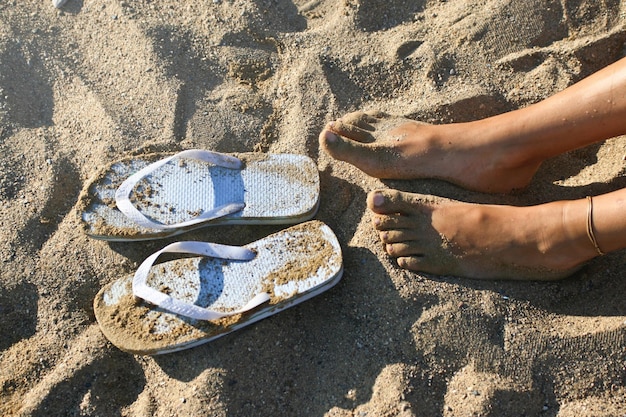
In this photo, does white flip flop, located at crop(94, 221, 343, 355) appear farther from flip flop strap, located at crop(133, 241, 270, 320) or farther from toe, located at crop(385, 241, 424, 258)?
toe, located at crop(385, 241, 424, 258)

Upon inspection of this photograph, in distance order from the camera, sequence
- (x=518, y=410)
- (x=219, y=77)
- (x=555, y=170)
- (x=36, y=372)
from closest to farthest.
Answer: (x=518, y=410)
(x=36, y=372)
(x=555, y=170)
(x=219, y=77)

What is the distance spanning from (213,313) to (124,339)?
22cm

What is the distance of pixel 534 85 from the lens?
5.54ft

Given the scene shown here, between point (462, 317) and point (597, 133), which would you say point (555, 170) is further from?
point (462, 317)

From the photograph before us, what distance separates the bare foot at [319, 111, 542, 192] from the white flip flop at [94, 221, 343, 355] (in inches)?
9.5

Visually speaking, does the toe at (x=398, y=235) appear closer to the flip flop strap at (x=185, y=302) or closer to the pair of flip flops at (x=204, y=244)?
the pair of flip flops at (x=204, y=244)

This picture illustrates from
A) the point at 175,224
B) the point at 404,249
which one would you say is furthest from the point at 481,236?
the point at 175,224

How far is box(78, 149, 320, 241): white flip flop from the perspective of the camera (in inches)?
60.3

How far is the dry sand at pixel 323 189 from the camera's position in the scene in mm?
1318

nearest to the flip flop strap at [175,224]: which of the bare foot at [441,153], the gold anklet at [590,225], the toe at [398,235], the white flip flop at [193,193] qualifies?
the white flip flop at [193,193]

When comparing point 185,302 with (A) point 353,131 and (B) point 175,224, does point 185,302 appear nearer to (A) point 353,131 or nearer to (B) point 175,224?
(B) point 175,224

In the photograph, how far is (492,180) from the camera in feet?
5.11

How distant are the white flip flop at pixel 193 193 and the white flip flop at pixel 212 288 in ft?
0.29

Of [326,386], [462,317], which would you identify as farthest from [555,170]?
[326,386]
